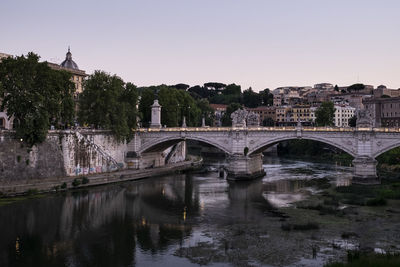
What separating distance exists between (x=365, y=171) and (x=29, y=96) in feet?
108

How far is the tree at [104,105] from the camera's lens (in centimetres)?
5094

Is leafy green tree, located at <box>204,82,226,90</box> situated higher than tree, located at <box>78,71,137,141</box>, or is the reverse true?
leafy green tree, located at <box>204,82,226,90</box>

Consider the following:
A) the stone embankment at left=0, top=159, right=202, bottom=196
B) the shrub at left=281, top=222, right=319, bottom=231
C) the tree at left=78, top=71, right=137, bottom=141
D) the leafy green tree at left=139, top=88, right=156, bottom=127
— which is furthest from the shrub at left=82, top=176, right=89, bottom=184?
the leafy green tree at left=139, top=88, right=156, bottom=127

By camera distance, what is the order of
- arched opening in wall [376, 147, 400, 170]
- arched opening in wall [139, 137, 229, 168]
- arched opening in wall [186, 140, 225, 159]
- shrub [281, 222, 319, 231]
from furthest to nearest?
arched opening in wall [186, 140, 225, 159]
arched opening in wall [376, 147, 400, 170]
arched opening in wall [139, 137, 229, 168]
shrub [281, 222, 319, 231]

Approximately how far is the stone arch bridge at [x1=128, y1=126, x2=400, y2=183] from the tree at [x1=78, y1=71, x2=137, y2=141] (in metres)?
4.37

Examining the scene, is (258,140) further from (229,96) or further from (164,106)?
(229,96)

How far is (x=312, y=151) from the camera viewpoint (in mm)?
81375

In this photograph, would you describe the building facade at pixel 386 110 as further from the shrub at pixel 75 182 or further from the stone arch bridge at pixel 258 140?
the shrub at pixel 75 182

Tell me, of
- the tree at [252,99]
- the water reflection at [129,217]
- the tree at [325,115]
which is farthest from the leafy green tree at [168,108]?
the tree at [252,99]

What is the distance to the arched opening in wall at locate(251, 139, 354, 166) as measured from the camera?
73.4 m

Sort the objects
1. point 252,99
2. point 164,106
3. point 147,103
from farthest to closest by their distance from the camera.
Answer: point 252,99, point 147,103, point 164,106

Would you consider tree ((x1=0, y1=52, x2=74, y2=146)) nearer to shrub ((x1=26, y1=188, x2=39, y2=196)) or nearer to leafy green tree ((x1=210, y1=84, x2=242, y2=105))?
shrub ((x1=26, y1=188, x2=39, y2=196))

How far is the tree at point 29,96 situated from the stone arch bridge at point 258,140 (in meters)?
14.8

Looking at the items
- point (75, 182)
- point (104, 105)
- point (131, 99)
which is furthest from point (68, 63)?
point (75, 182)
